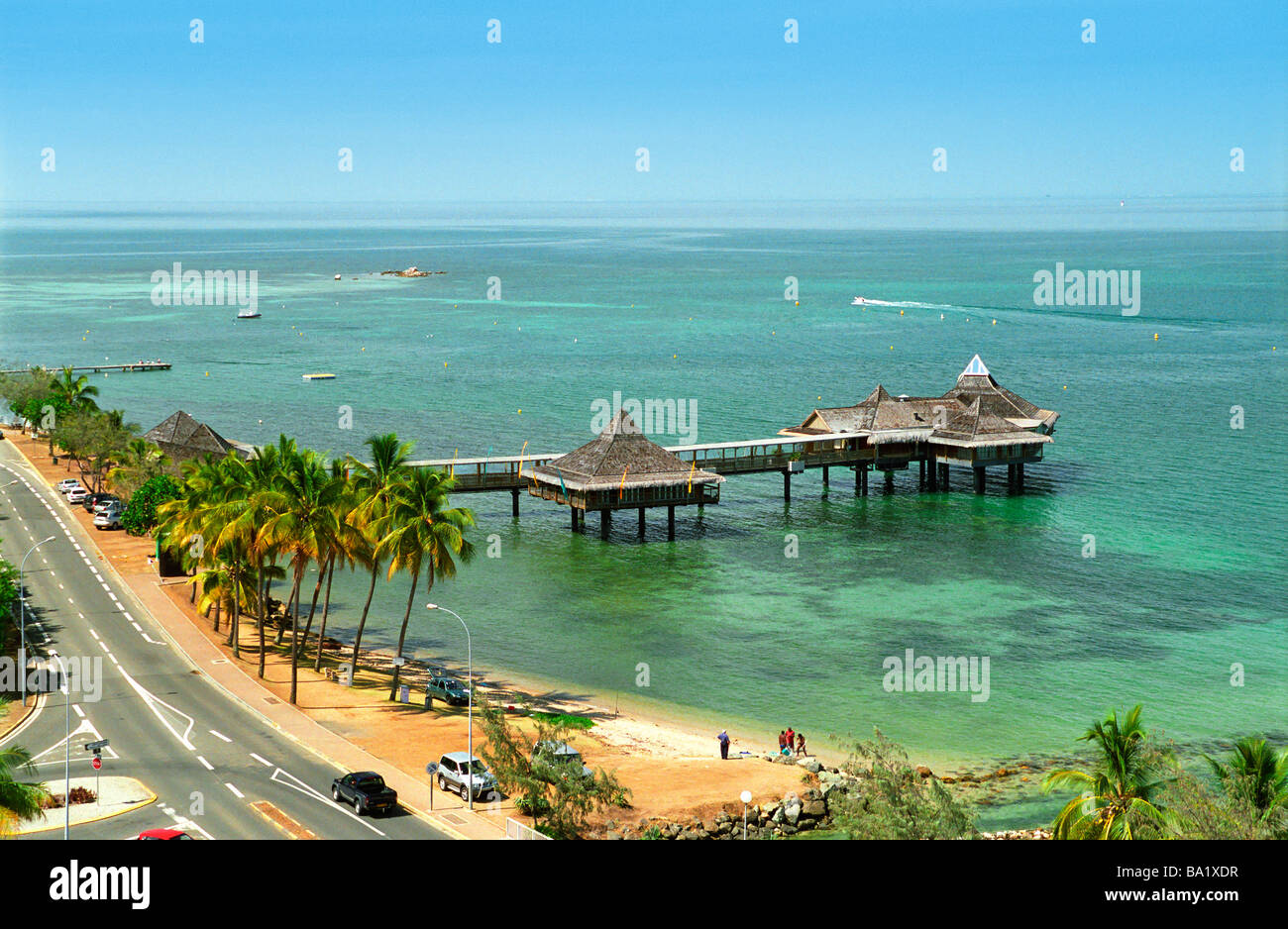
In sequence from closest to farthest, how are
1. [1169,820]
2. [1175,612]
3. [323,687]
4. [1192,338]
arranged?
[1169,820], [323,687], [1175,612], [1192,338]

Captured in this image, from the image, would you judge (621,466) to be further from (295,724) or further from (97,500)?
(97,500)

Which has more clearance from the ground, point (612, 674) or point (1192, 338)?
point (1192, 338)

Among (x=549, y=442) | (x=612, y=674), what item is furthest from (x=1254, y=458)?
(x=612, y=674)

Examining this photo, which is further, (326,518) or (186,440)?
(186,440)

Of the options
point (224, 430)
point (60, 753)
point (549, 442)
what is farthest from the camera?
point (224, 430)

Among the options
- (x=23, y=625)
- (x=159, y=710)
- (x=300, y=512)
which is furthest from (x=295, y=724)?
(x=23, y=625)

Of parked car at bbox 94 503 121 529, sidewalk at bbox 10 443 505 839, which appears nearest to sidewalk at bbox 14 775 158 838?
sidewalk at bbox 10 443 505 839
